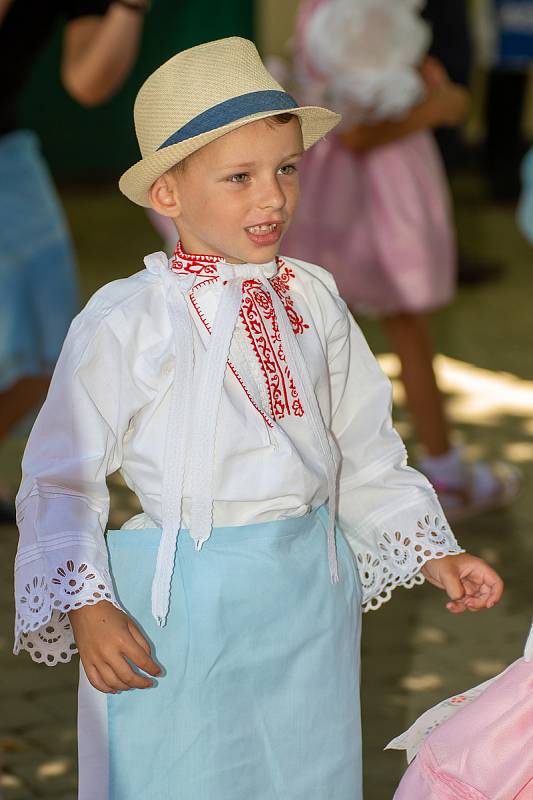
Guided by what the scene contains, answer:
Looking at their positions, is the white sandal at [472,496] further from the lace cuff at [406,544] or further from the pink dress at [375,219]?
the lace cuff at [406,544]

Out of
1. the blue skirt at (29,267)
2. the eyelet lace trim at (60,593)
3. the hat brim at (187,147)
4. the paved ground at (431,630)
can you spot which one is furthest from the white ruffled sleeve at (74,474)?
the blue skirt at (29,267)

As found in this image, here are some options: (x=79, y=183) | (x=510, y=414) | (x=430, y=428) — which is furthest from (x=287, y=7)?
(x=430, y=428)

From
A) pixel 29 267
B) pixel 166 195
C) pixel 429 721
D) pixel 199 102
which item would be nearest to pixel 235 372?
pixel 166 195

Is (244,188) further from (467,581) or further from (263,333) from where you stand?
(467,581)

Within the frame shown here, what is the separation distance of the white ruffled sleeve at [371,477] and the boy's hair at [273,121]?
0.34 m

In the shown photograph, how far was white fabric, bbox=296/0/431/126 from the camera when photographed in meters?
4.55

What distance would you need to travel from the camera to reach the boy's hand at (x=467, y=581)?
2.35 m

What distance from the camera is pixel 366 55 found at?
4578 mm

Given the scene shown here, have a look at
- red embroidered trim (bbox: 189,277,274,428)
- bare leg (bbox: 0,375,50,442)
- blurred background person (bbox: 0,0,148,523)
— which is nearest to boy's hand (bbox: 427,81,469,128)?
blurred background person (bbox: 0,0,148,523)

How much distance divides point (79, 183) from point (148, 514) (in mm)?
10030

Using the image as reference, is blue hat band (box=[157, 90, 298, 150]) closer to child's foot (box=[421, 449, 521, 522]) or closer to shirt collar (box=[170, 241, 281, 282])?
shirt collar (box=[170, 241, 281, 282])

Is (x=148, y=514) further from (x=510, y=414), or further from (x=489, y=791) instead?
(x=510, y=414)

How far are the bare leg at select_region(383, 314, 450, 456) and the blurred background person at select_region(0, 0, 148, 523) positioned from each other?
1.10 metres

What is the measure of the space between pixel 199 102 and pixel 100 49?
1867 millimetres
